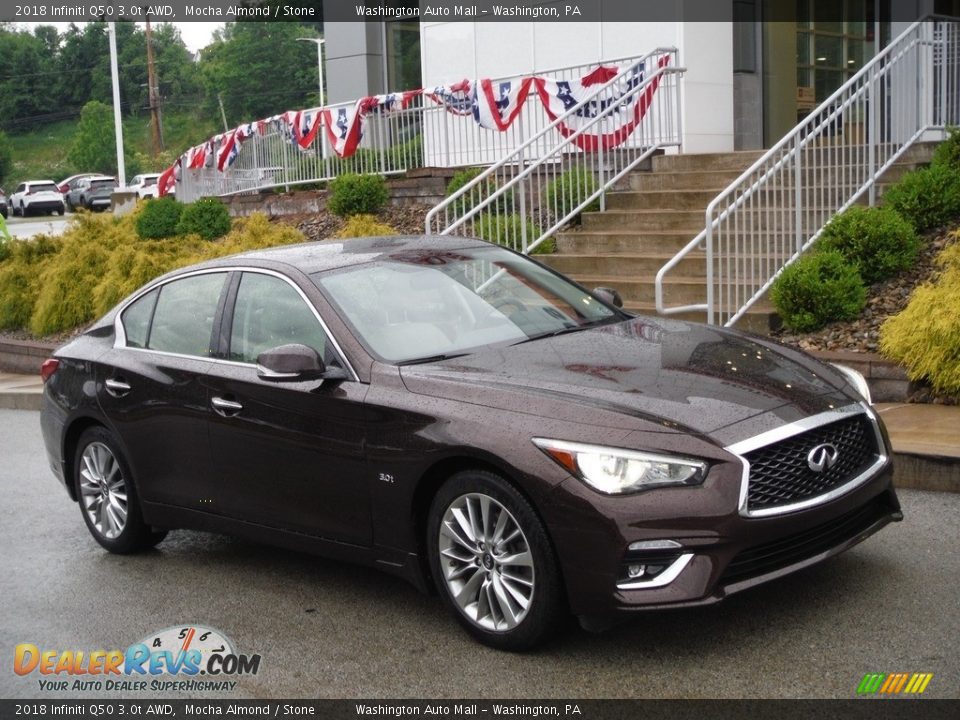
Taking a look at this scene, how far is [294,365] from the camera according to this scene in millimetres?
5500

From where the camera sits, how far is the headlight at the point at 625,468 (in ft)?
15.1

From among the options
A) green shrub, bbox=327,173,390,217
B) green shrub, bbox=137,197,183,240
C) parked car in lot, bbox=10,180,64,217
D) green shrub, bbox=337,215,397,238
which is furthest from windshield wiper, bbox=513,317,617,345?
parked car in lot, bbox=10,180,64,217

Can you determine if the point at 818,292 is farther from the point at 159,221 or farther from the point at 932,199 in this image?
the point at 159,221

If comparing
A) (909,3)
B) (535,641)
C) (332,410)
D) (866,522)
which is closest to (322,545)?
(332,410)

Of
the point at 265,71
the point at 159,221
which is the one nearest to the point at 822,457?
the point at 159,221

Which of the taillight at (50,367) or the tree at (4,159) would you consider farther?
the tree at (4,159)

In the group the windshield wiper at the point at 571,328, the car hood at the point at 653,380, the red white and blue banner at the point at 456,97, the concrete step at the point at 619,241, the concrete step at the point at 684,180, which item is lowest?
the car hood at the point at 653,380

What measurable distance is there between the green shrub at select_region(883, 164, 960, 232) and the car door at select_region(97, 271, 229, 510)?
691cm

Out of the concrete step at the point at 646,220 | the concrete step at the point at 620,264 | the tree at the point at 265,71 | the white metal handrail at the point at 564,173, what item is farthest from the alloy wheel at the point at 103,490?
the tree at the point at 265,71

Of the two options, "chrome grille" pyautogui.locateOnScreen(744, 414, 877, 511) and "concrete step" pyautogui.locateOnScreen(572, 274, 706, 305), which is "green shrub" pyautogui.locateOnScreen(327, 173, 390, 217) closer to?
"concrete step" pyautogui.locateOnScreen(572, 274, 706, 305)

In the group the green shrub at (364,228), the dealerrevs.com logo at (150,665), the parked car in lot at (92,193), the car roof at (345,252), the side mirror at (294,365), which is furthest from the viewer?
the parked car in lot at (92,193)

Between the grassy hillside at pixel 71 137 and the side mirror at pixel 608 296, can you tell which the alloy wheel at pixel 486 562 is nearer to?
the side mirror at pixel 608 296

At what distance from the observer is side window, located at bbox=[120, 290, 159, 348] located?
6938mm

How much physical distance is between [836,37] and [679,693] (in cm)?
1494
